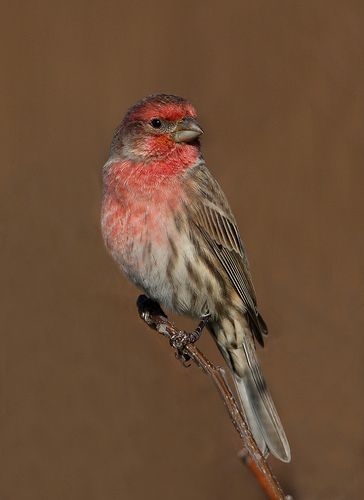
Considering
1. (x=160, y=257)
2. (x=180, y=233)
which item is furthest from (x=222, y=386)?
(x=180, y=233)

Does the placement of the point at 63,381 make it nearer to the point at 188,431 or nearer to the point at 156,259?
the point at 188,431

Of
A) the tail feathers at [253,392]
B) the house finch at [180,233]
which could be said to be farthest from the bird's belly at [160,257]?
the tail feathers at [253,392]

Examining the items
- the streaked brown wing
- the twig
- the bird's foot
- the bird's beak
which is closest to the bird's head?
the bird's beak

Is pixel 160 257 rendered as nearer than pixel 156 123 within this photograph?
Yes

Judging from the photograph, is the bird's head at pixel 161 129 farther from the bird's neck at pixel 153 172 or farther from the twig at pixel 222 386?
the twig at pixel 222 386

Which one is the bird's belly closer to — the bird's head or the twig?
the twig

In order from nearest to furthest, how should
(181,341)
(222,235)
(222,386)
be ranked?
(222,386)
(181,341)
(222,235)

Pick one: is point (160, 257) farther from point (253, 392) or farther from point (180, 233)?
point (253, 392)
